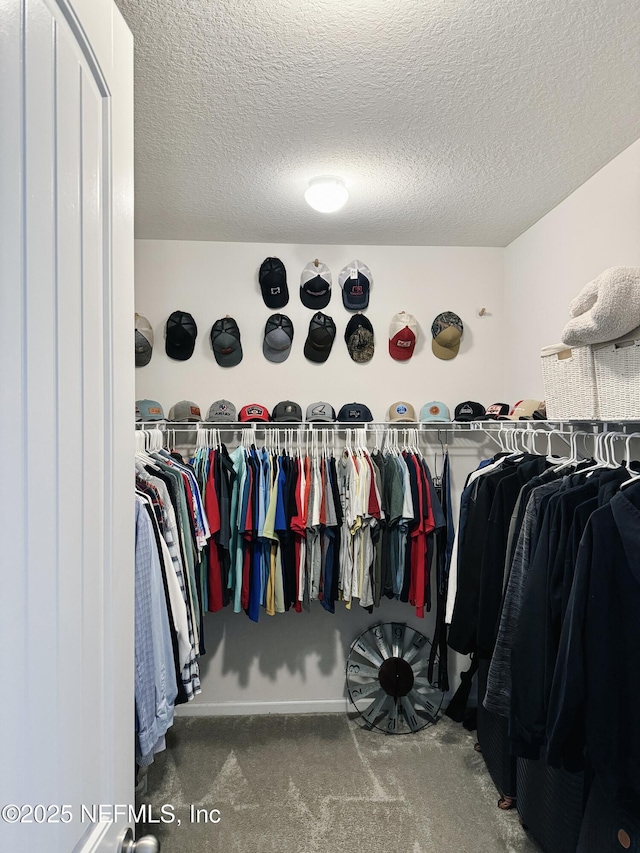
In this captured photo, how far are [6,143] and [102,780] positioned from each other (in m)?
0.82

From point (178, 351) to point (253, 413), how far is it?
0.59 m

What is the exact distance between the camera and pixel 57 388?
24.7 inches

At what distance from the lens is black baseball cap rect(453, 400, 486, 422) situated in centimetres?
306

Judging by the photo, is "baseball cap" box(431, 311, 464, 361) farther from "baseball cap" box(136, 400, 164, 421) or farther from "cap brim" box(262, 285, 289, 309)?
"baseball cap" box(136, 400, 164, 421)

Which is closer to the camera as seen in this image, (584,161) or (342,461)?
(584,161)

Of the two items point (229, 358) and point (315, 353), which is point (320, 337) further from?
point (229, 358)

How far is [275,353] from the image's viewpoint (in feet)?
10.4

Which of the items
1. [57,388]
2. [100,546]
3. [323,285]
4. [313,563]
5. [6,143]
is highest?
[323,285]

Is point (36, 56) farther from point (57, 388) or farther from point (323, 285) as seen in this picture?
point (323, 285)

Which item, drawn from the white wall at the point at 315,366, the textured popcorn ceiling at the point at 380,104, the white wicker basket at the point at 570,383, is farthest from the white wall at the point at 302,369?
the white wicker basket at the point at 570,383

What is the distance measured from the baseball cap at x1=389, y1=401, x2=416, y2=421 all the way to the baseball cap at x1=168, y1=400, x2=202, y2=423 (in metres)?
1.10

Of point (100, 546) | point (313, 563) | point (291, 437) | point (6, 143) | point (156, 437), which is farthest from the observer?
point (291, 437)

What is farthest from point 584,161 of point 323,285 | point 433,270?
point 323,285

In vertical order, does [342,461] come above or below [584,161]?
below
